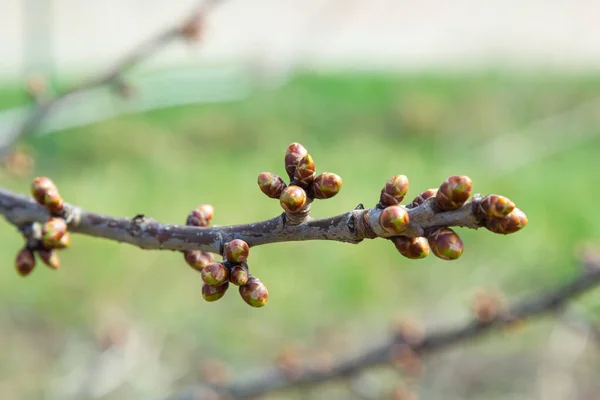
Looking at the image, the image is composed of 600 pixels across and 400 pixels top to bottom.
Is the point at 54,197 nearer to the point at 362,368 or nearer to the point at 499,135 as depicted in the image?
the point at 362,368

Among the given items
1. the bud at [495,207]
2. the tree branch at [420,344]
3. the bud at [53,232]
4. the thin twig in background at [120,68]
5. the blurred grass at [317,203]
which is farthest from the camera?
the blurred grass at [317,203]

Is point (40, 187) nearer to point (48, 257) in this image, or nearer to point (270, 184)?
point (48, 257)

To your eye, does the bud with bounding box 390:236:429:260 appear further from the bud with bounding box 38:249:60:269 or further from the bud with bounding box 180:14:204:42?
the bud with bounding box 180:14:204:42

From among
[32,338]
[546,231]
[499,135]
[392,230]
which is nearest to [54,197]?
[392,230]

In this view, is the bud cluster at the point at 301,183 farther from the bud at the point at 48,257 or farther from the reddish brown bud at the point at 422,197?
the bud at the point at 48,257

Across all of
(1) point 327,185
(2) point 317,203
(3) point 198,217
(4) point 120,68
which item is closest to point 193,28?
(4) point 120,68

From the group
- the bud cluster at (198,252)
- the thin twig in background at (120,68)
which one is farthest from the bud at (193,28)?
the bud cluster at (198,252)
